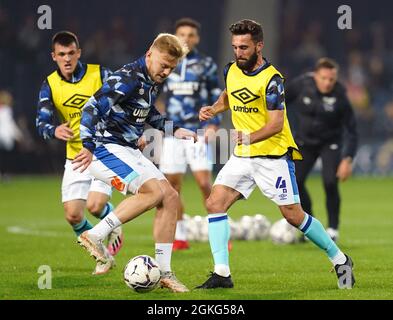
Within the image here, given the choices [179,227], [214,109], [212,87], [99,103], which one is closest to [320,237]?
[214,109]

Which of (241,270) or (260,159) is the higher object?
(260,159)

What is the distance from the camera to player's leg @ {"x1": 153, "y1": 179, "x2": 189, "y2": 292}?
862 cm

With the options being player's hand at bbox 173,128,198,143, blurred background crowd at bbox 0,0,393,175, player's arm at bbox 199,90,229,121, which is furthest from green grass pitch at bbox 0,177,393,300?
blurred background crowd at bbox 0,0,393,175

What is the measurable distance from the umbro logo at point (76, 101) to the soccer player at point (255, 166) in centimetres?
176

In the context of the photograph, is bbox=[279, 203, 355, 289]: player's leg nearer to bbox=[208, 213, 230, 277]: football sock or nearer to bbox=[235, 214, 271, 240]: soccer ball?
bbox=[208, 213, 230, 277]: football sock

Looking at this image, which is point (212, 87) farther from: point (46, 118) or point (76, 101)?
point (46, 118)

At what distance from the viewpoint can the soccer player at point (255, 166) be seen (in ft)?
28.6

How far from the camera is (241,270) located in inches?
401

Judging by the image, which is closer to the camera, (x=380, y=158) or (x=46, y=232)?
(x=46, y=232)

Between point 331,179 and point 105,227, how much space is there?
5090 mm
